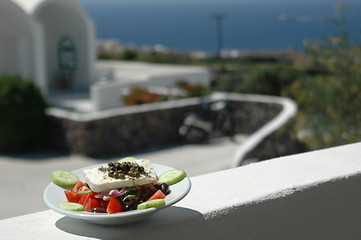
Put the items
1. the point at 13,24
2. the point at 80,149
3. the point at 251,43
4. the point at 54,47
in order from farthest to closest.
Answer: the point at 251,43, the point at 54,47, the point at 13,24, the point at 80,149

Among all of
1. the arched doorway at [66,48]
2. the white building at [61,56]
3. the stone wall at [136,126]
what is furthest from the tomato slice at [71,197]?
the arched doorway at [66,48]

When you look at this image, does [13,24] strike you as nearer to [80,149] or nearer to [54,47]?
[54,47]

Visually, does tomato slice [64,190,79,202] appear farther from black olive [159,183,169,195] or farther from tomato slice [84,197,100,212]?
black olive [159,183,169,195]

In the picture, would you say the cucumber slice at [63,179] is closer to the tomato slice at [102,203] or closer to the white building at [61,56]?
the tomato slice at [102,203]

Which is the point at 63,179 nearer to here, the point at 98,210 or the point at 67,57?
the point at 98,210

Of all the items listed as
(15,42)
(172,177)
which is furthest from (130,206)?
(15,42)

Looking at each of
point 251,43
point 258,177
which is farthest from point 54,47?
point 251,43
